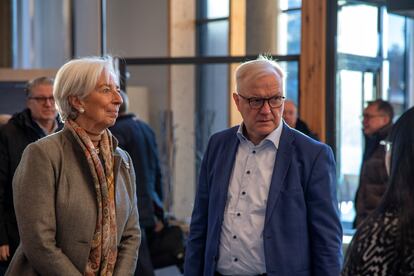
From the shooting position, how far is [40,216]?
2988 millimetres

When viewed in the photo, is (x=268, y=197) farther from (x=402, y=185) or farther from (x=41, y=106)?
(x=41, y=106)

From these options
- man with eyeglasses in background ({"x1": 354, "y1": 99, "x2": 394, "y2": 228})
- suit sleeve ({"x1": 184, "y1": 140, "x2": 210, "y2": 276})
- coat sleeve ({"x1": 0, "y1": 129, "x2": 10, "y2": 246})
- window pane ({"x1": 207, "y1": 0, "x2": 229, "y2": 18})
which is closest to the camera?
suit sleeve ({"x1": 184, "y1": 140, "x2": 210, "y2": 276})

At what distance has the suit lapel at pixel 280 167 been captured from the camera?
10.0ft

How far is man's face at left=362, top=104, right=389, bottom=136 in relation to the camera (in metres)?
6.51

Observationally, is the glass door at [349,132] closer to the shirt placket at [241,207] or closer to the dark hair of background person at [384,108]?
the dark hair of background person at [384,108]

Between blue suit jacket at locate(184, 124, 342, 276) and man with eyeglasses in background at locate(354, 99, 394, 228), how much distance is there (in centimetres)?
304

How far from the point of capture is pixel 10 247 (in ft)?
14.4

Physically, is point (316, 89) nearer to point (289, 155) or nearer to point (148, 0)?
point (148, 0)

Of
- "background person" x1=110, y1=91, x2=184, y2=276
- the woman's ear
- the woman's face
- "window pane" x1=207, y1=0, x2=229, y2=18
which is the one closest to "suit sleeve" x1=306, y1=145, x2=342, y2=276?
the woman's face

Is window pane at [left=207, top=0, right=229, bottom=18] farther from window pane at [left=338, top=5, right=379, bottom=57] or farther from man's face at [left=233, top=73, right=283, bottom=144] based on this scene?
man's face at [left=233, top=73, right=283, bottom=144]

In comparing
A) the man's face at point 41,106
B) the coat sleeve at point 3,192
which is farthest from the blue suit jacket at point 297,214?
the man's face at point 41,106

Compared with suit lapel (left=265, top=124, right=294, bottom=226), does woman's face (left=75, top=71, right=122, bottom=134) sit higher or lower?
higher

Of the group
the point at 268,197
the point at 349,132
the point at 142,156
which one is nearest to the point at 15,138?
the point at 142,156

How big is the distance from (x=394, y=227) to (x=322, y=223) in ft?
3.15
